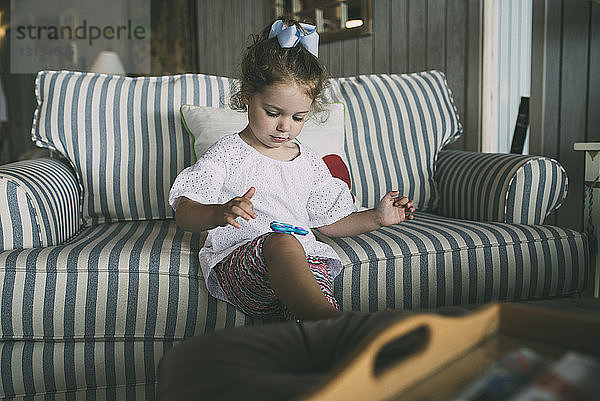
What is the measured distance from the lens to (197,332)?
1301mm

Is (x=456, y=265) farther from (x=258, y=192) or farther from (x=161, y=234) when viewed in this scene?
(x=161, y=234)

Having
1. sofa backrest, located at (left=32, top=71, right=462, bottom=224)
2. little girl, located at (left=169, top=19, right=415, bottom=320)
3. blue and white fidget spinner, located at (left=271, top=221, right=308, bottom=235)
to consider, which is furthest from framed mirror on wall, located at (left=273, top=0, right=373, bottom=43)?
blue and white fidget spinner, located at (left=271, top=221, right=308, bottom=235)

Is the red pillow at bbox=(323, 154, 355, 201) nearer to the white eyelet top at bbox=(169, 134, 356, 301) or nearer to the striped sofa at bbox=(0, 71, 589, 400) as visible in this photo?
the striped sofa at bbox=(0, 71, 589, 400)

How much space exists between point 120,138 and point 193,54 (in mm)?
3312

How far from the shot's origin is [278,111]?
1.30 meters

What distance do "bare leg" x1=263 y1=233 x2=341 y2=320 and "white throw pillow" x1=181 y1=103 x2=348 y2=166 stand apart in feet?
2.07

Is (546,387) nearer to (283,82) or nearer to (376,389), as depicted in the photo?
(376,389)

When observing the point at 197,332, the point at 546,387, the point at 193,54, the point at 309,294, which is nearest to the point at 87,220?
the point at 197,332

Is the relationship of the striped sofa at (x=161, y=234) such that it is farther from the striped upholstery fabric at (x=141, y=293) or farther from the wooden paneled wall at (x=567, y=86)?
the wooden paneled wall at (x=567, y=86)

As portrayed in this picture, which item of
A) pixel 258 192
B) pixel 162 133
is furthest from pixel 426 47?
pixel 258 192

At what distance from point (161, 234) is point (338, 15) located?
2250 mm

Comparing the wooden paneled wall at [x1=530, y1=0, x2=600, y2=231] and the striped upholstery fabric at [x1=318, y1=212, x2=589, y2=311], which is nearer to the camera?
the striped upholstery fabric at [x1=318, y1=212, x2=589, y2=311]

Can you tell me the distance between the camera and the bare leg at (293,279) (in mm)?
1004

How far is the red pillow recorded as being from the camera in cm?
179
